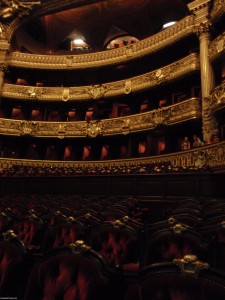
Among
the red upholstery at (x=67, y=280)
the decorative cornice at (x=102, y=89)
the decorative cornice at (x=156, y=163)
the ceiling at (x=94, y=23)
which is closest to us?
the red upholstery at (x=67, y=280)

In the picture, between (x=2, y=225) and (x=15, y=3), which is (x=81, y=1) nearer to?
(x=15, y=3)

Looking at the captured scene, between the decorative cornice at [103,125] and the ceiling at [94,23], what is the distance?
15.5 ft

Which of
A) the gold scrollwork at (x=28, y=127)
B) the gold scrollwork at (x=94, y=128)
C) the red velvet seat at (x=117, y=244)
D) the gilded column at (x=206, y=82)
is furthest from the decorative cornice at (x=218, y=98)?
the gold scrollwork at (x=28, y=127)

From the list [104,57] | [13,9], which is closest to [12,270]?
[104,57]

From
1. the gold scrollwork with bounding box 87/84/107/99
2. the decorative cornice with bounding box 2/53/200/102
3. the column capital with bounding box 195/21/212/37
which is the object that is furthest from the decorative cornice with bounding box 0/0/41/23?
the column capital with bounding box 195/21/212/37

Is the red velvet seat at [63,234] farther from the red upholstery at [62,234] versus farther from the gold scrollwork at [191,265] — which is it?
the gold scrollwork at [191,265]

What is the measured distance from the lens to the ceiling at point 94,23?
38.7 ft

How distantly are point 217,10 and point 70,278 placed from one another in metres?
8.44

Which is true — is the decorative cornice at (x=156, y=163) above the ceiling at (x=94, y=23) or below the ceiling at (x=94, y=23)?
below

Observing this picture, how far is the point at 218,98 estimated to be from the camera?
6.77 metres

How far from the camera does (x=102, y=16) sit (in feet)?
43.0

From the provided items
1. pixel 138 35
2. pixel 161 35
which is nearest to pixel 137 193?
pixel 161 35

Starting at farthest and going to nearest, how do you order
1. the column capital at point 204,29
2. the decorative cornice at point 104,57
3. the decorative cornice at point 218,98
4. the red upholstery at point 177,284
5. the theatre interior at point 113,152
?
the decorative cornice at point 104,57 → the column capital at point 204,29 → the decorative cornice at point 218,98 → the theatre interior at point 113,152 → the red upholstery at point 177,284

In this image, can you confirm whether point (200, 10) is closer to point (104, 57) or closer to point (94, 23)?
point (104, 57)
